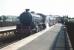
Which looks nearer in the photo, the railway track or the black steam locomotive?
the railway track

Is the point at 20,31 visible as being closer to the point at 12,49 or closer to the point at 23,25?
the point at 23,25

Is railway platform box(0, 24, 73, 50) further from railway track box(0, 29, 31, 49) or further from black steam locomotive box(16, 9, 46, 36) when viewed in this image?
black steam locomotive box(16, 9, 46, 36)

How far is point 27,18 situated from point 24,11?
1.26m

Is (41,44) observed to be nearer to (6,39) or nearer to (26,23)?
(6,39)

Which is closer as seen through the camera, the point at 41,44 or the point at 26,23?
the point at 41,44

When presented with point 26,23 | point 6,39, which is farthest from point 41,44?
point 26,23

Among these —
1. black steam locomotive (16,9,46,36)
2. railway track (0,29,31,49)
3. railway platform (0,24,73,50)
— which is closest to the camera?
railway platform (0,24,73,50)

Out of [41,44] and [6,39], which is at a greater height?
[41,44]

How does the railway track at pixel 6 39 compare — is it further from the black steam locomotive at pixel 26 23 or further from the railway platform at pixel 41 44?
the black steam locomotive at pixel 26 23

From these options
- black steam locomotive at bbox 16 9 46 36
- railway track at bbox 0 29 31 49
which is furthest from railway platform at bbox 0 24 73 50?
black steam locomotive at bbox 16 9 46 36

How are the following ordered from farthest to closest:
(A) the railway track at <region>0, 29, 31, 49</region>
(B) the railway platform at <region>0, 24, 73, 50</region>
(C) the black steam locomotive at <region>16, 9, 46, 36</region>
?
(C) the black steam locomotive at <region>16, 9, 46, 36</region> < (A) the railway track at <region>0, 29, 31, 49</region> < (B) the railway platform at <region>0, 24, 73, 50</region>

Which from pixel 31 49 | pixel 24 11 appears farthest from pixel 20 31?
pixel 31 49

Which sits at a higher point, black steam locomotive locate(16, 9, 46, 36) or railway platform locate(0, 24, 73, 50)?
black steam locomotive locate(16, 9, 46, 36)

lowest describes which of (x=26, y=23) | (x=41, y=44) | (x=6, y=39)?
(x=6, y=39)
